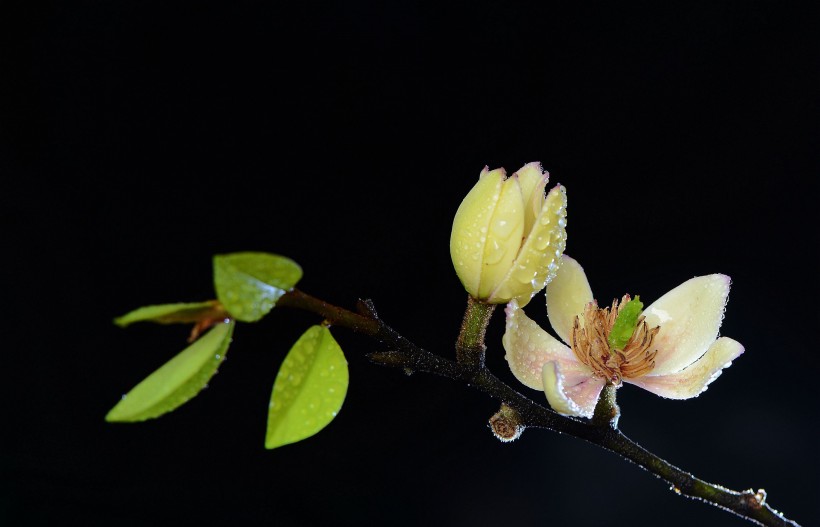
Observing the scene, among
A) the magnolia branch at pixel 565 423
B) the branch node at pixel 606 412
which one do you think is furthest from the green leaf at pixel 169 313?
the branch node at pixel 606 412

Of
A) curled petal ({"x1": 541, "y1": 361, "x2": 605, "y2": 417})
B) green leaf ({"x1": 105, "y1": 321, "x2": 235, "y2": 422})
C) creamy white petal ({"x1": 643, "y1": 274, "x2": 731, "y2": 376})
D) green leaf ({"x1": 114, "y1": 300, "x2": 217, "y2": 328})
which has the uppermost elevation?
creamy white petal ({"x1": 643, "y1": 274, "x2": 731, "y2": 376})

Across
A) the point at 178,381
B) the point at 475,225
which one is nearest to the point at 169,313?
Answer: the point at 178,381

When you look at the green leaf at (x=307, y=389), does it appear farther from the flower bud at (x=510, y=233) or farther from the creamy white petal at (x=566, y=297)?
the creamy white petal at (x=566, y=297)

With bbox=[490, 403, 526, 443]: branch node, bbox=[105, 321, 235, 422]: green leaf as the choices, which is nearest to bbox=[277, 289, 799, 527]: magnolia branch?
bbox=[490, 403, 526, 443]: branch node

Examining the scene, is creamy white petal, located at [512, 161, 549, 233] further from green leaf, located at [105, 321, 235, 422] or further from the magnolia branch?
green leaf, located at [105, 321, 235, 422]

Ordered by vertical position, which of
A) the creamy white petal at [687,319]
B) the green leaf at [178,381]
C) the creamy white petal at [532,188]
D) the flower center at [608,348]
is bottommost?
the green leaf at [178,381]

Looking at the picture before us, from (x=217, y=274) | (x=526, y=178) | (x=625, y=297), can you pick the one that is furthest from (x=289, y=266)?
(x=625, y=297)
